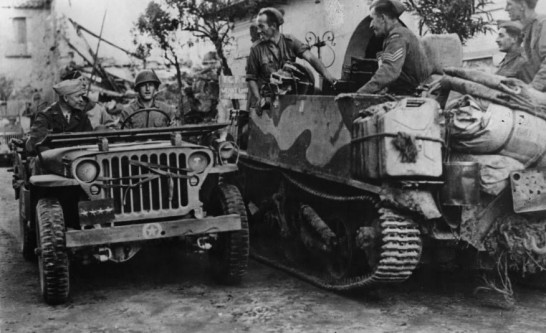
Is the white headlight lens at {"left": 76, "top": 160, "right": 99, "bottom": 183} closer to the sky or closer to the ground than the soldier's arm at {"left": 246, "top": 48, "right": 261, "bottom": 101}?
closer to the ground

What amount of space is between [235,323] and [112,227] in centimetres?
122

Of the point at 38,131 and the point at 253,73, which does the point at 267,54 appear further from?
the point at 38,131

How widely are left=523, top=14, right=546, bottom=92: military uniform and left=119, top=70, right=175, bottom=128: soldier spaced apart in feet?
11.3

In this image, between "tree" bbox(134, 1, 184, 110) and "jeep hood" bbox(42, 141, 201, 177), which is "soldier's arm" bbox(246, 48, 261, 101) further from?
"tree" bbox(134, 1, 184, 110)

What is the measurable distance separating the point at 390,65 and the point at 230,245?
80.1 inches

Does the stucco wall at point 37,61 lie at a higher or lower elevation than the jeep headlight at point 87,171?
higher

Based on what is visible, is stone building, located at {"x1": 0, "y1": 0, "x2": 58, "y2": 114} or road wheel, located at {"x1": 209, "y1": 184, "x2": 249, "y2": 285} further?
stone building, located at {"x1": 0, "y1": 0, "x2": 58, "y2": 114}

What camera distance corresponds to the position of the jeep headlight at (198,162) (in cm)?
638

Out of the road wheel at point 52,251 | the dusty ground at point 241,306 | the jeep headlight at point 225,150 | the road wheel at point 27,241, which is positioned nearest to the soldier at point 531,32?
the dusty ground at point 241,306

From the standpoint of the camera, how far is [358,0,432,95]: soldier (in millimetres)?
6535

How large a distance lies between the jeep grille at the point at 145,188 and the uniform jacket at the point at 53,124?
1518 mm

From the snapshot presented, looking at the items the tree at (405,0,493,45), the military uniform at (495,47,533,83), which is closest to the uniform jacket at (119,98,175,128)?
the military uniform at (495,47,533,83)

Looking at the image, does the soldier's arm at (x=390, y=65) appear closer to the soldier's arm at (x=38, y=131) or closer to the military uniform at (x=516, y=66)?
the military uniform at (x=516, y=66)

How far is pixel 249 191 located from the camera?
29.0 feet
